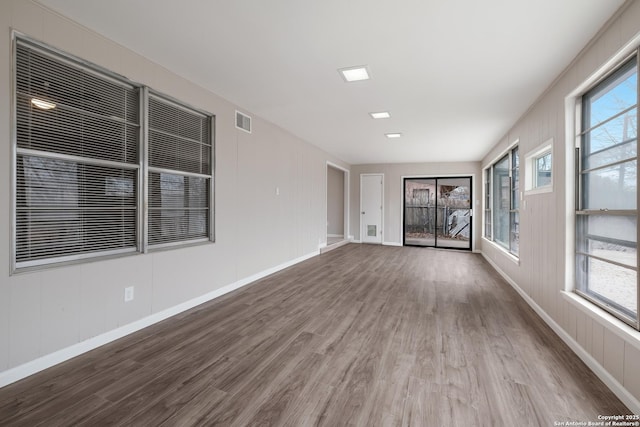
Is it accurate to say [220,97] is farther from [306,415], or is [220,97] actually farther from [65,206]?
[306,415]

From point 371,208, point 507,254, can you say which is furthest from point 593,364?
point 371,208

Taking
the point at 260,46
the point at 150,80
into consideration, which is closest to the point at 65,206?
the point at 150,80

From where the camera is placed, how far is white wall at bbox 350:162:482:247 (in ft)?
26.3

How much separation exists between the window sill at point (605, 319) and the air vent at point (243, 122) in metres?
4.16

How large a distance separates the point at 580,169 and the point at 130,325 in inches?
169

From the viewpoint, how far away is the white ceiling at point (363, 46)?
6.66 feet

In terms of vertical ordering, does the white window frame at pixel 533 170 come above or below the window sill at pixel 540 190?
above

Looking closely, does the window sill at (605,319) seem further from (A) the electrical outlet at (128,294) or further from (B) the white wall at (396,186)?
(B) the white wall at (396,186)

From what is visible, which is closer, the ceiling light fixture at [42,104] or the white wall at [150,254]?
the white wall at [150,254]

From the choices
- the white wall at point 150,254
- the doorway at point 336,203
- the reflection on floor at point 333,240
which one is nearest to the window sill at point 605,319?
the white wall at point 150,254

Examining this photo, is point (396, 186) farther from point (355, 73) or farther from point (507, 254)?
point (355, 73)

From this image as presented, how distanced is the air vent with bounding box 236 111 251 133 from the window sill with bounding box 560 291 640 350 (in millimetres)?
4156

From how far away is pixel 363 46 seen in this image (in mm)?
2496

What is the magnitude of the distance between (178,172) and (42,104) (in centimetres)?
123
